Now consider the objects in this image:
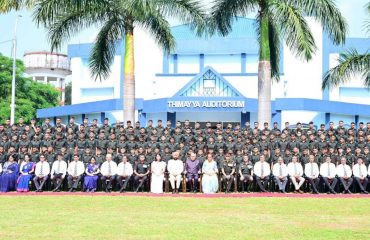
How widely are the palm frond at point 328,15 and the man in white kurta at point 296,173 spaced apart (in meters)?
5.00

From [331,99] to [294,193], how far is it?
2089cm

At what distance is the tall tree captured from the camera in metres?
48.2

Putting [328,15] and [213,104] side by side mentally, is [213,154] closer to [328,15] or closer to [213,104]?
[328,15]

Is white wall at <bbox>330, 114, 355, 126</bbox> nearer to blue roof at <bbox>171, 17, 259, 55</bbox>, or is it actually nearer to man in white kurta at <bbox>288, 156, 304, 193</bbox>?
blue roof at <bbox>171, 17, 259, 55</bbox>

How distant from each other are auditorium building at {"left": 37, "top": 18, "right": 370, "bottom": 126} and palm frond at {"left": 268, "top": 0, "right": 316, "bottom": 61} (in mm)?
9662

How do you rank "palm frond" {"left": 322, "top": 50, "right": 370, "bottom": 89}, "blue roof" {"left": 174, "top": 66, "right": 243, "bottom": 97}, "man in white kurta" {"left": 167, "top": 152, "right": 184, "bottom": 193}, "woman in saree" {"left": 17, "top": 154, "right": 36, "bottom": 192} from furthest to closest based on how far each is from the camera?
"blue roof" {"left": 174, "top": 66, "right": 243, "bottom": 97} < "palm frond" {"left": 322, "top": 50, "right": 370, "bottom": 89} < "man in white kurta" {"left": 167, "top": 152, "right": 184, "bottom": 193} < "woman in saree" {"left": 17, "top": 154, "right": 36, "bottom": 192}

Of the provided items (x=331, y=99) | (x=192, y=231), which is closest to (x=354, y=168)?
(x=192, y=231)

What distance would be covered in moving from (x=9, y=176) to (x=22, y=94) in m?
33.5

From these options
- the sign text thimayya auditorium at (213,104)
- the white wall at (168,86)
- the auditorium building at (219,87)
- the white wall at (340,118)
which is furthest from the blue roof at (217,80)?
the white wall at (340,118)

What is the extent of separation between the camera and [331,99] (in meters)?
38.9

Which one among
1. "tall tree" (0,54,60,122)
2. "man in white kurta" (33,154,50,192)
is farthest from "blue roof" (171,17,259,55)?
"man in white kurta" (33,154,50,192)

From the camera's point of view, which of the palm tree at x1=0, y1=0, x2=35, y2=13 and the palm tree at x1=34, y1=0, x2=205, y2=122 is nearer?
the palm tree at x1=0, y1=0, x2=35, y2=13

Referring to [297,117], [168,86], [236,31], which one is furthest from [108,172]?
[236,31]

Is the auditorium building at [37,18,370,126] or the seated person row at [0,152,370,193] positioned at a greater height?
the auditorium building at [37,18,370,126]
